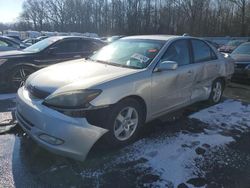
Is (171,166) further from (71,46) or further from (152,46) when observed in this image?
(71,46)

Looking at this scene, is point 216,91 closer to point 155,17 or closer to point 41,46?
point 41,46

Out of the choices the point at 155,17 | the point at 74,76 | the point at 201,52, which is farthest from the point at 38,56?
the point at 155,17

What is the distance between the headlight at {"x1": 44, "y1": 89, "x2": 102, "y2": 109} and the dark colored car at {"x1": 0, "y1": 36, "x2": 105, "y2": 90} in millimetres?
3767

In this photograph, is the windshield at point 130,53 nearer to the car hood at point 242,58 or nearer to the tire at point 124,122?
the tire at point 124,122

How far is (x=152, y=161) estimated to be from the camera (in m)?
3.47

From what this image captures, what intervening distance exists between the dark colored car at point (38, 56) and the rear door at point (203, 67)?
12.3ft

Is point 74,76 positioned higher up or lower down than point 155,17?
lower down

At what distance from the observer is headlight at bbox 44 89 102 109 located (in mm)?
3174

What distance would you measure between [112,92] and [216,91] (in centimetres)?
335

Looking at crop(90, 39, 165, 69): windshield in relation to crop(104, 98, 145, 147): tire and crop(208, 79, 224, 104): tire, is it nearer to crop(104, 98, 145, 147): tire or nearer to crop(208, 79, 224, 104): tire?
crop(104, 98, 145, 147): tire

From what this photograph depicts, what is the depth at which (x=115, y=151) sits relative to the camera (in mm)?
3705

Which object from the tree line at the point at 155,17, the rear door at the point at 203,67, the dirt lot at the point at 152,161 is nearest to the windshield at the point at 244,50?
the rear door at the point at 203,67

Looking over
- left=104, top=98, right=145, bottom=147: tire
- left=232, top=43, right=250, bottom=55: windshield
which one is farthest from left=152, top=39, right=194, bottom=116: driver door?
left=232, top=43, right=250, bottom=55: windshield

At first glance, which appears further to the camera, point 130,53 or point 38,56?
point 38,56
